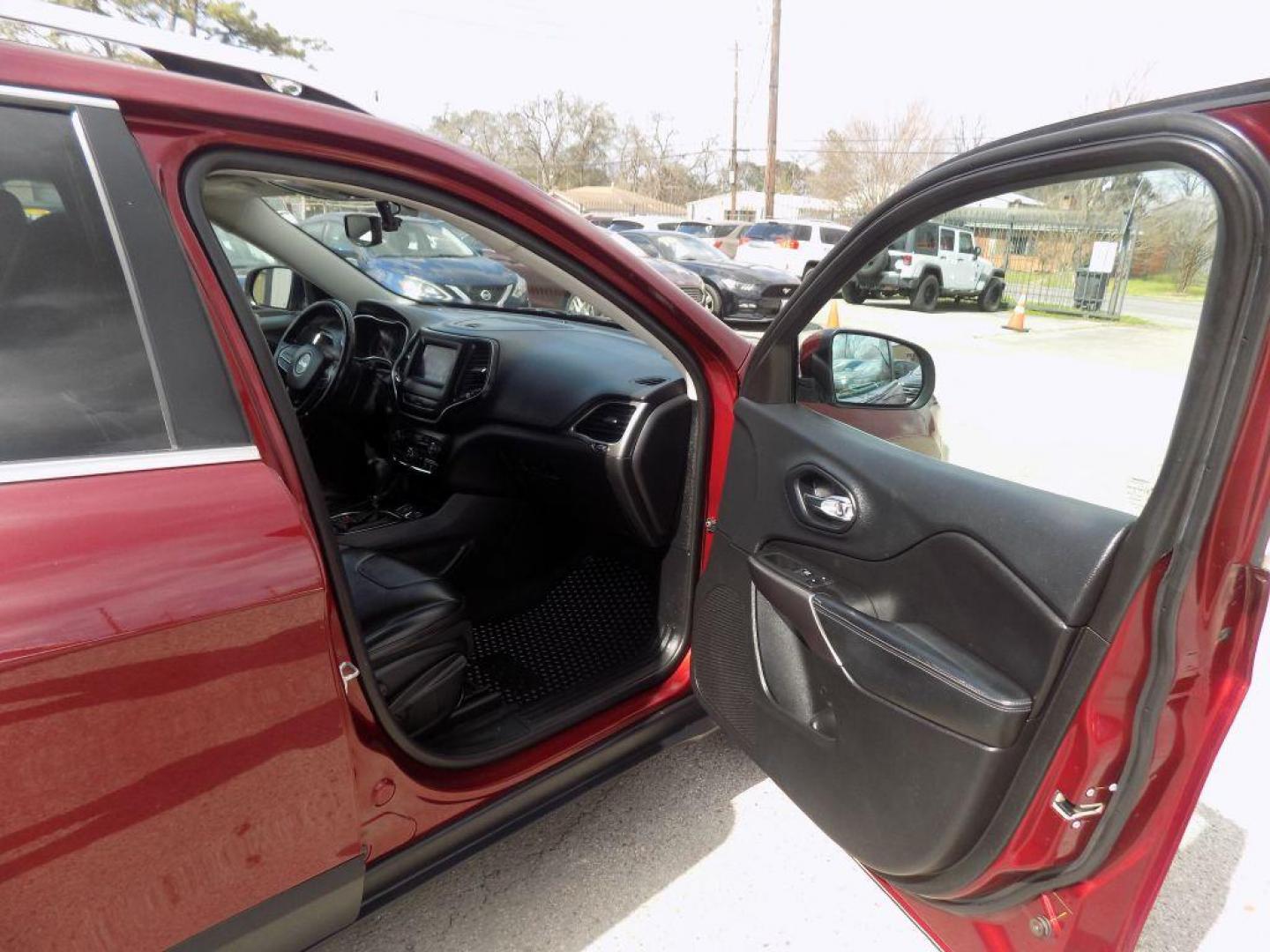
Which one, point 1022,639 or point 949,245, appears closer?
point 1022,639

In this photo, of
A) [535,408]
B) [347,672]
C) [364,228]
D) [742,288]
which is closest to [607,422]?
[535,408]

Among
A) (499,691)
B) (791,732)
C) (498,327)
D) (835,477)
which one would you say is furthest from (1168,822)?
(498,327)

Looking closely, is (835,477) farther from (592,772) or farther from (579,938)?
(579,938)

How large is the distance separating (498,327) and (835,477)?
5.40 feet

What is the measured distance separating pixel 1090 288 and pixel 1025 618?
611 mm

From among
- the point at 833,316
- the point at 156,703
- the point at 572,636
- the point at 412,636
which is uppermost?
the point at 833,316

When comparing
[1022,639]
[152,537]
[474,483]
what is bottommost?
[474,483]

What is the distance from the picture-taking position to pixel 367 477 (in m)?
3.07

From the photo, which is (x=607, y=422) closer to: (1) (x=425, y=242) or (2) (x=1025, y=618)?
(2) (x=1025, y=618)

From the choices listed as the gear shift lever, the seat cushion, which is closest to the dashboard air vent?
the gear shift lever

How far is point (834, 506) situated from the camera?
5.32 ft

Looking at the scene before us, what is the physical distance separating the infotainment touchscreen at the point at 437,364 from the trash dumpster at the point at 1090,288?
1.89m

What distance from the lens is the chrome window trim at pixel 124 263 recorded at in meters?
1.10

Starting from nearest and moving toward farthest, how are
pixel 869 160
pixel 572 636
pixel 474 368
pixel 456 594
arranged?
pixel 456 594
pixel 572 636
pixel 474 368
pixel 869 160
